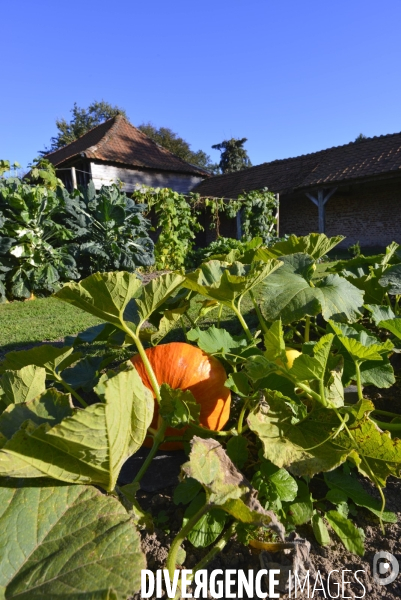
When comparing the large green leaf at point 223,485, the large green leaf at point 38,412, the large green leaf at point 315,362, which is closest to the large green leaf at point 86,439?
the large green leaf at point 38,412

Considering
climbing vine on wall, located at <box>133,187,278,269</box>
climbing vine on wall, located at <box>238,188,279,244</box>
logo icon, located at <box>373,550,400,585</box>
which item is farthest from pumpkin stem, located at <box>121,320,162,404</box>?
climbing vine on wall, located at <box>238,188,279,244</box>

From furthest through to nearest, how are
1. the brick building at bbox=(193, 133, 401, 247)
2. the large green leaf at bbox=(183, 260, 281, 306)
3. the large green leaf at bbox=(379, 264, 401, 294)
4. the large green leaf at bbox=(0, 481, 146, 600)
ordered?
the brick building at bbox=(193, 133, 401, 247) → the large green leaf at bbox=(379, 264, 401, 294) → the large green leaf at bbox=(183, 260, 281, 306) → the large green leaf at bbox=(0, 481, 146, 600)

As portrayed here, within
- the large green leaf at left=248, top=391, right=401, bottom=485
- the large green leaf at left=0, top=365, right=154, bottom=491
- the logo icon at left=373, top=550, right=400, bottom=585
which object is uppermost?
the large green leaf at left=0, top=365, right=154, bottom=491

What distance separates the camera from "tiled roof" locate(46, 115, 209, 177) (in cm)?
1562

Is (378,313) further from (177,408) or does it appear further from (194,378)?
(177,408)

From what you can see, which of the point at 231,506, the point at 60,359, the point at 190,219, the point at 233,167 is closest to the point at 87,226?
the point at 190,219

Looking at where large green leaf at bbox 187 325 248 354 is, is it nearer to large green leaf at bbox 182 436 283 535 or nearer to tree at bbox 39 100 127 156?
large green leaf at bbox 182 436 283 535

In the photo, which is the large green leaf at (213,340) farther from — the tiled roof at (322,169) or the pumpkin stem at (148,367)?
the tiled roof at (322,169)

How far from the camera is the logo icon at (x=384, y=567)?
0.95m

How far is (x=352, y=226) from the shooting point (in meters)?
14.1

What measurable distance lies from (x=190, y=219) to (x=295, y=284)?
10.4 metres

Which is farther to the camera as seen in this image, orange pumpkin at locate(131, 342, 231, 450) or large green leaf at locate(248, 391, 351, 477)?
orange pumpkin at locate(131, 342, 231, 450)

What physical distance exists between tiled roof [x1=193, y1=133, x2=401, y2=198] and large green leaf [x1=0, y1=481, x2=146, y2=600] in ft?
41.0

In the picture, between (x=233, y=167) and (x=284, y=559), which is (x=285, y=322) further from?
(x=233, y=167)
